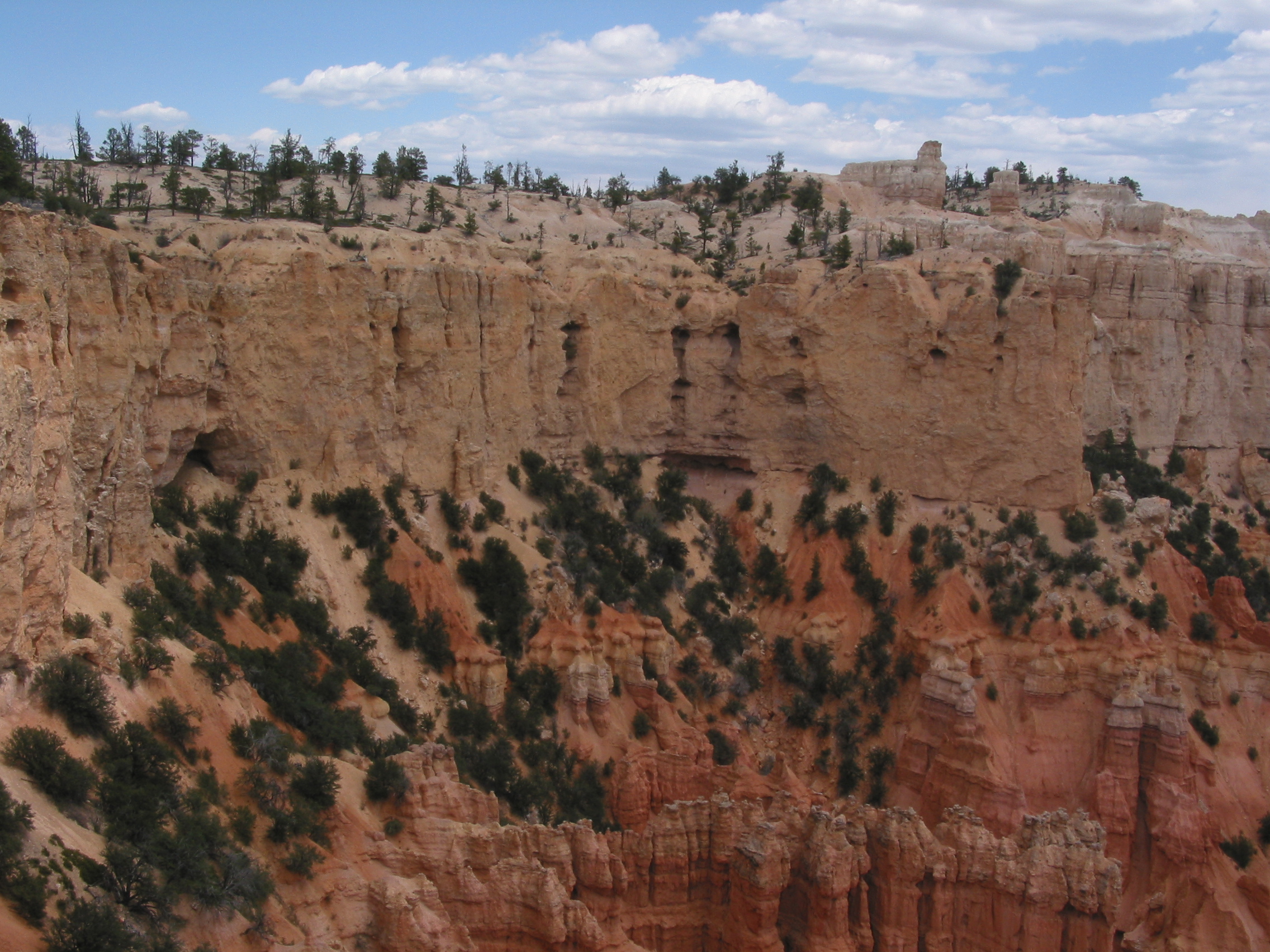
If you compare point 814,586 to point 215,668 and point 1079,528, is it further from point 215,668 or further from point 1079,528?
point 215,668

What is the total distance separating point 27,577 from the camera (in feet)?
47.8

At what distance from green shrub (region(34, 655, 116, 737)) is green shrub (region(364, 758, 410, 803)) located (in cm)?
567

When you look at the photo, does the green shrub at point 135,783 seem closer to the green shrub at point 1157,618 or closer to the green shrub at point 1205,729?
the green shrub at point 1205,729

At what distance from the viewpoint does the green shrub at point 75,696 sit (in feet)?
47.1

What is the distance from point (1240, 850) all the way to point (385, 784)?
1043 inches

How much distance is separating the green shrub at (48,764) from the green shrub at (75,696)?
26.2 inches

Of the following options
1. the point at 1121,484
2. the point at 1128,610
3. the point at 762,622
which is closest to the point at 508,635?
the point at 762,622

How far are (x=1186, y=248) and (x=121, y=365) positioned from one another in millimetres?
48757

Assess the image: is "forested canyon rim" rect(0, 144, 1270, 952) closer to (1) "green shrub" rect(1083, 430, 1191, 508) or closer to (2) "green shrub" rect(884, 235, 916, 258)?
(1) "green shrub" rect(1083, 430, 1191, 508)

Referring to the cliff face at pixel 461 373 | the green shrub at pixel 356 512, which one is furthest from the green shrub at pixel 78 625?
the green shrub at pixel 356 512

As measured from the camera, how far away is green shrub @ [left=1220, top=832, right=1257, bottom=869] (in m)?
32.0

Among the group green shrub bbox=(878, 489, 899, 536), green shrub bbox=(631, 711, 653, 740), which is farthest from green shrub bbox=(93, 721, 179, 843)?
green shrub bbox=(878, 489, 899, 536)

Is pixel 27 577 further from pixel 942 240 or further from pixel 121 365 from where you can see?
pixel 942 240

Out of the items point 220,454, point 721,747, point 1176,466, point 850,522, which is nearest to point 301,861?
point 220,454
